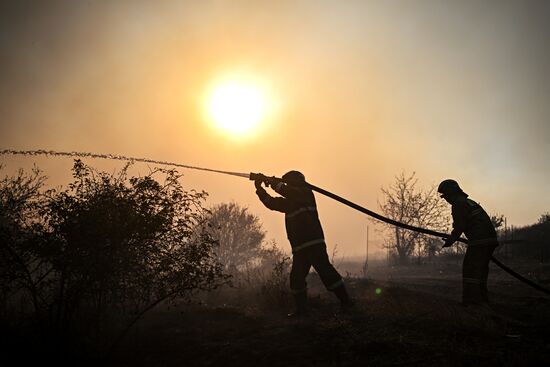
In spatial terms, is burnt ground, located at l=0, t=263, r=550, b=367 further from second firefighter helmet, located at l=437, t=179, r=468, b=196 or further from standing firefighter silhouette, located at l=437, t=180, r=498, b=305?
second firefighter helmet, located at l=437, t=179, r=468, b=196

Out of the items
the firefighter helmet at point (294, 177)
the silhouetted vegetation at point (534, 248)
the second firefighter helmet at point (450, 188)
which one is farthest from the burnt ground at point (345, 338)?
the silhouetted vegetation at point (534, 248)

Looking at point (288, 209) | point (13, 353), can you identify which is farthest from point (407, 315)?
point (13, 353)

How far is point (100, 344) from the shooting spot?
5871mm

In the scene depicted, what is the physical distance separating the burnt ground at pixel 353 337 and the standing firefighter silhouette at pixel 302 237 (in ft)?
1.55

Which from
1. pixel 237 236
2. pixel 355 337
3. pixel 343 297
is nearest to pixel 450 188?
pixel 343 297

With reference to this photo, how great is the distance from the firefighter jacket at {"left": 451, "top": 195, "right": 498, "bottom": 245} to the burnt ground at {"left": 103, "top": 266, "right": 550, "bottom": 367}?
1.36 meters

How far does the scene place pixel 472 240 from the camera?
7277 mm

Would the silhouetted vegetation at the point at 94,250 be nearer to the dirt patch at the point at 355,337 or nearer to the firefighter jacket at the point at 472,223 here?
the dirt patch at the point at 355,337

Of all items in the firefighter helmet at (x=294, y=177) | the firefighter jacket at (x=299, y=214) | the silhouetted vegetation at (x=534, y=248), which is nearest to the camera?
the firefighter jacket at (x=299, y=214)

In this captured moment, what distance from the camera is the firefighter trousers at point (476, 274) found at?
22.8 feet

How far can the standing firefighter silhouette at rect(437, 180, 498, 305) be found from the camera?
700 centimetres

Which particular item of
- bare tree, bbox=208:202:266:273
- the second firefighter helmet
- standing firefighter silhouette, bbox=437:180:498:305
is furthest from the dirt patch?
bare tree, bbox=208:202:266:273

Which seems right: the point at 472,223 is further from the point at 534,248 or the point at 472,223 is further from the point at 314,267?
the point at 534,248

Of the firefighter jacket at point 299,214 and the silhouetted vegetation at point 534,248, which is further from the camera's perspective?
the silhouetted vegetation at point 534,248
